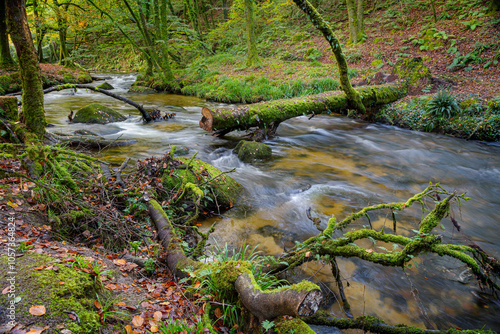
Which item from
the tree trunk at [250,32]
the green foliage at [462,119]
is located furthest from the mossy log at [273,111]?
the tree trunk at [250,32]

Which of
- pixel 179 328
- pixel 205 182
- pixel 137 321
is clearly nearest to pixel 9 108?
pixel 205 182

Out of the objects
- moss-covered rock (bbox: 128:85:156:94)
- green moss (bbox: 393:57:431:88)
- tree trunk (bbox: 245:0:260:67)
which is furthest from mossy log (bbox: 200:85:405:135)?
moss-covered rock (bbox: 128:85:156:94)

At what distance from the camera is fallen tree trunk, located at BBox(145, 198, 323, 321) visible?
174 centimetres

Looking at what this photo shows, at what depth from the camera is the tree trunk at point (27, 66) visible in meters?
4.21

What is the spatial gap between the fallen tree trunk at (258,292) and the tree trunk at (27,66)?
3677 mm

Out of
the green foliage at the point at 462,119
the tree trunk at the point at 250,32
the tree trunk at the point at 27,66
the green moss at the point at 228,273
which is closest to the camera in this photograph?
the green moss at the point at 228,273

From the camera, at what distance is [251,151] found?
8.12 m

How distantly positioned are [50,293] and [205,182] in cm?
331

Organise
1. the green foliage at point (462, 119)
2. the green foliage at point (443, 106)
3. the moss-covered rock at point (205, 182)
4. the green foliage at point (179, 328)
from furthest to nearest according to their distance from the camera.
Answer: the green foliage at point (443, 106)
the green foliage at point (462, 119)
the moss-covered rock at point (205, 182)
the green foliage at point (179, 328)

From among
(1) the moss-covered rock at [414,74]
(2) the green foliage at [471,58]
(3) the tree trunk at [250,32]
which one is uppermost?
(3) the tree trunk at [250,32]

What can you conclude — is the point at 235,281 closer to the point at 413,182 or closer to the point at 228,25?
the point at 413,182

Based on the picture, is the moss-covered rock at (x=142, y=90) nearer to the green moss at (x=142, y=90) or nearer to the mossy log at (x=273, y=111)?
the green moss at (x=142, y=90)

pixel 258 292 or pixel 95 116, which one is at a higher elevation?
pixel 95 116

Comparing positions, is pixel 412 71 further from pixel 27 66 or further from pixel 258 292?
pixel 27 66
